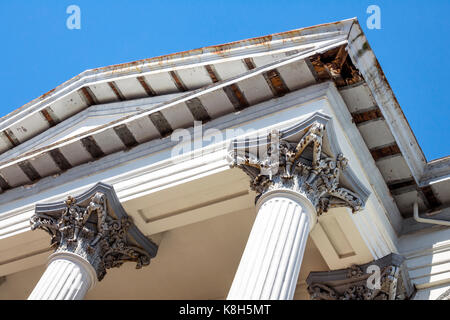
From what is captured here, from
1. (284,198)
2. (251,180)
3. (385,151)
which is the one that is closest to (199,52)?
(251,180)

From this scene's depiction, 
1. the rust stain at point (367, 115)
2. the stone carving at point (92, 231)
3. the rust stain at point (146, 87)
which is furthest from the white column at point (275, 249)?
the rust stain at point (146, 87)

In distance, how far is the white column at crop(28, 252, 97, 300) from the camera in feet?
47.8

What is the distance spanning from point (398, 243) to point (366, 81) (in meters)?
4.22

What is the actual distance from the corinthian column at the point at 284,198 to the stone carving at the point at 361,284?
77.2 inches

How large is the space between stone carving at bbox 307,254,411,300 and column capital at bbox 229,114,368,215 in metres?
1.91

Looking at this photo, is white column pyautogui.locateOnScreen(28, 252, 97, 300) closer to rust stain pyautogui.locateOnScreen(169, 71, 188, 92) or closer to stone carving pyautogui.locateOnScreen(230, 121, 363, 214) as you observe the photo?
stone carving pyautogui.locateOnScreen(230, 121, 363, 214)

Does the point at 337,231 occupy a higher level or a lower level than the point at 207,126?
lower

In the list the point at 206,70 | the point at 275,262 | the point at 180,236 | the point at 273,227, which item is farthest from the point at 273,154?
the point at 180,236

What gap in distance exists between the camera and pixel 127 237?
16312mm

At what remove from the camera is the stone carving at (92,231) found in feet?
51.0

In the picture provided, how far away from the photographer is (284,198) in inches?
523

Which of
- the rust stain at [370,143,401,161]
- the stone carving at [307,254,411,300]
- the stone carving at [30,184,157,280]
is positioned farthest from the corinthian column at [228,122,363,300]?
the stone carving at [30,184,157,280]

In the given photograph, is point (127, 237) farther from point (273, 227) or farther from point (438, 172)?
point (438, 172)

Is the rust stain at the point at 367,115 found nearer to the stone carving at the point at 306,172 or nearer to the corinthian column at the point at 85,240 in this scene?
the stone carving at the point at 306,172
